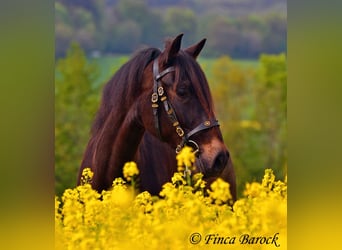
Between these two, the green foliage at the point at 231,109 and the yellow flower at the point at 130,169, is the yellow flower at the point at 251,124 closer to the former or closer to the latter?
the green foliage at the point at 231,109

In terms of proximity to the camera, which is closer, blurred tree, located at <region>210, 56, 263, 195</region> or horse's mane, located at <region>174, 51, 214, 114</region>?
horse's mane, located at <region>174, 51, 214, 114</region>

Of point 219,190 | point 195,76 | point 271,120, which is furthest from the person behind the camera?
point 271,120

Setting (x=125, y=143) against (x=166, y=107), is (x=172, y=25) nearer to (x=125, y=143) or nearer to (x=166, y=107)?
(x=166, y=107)

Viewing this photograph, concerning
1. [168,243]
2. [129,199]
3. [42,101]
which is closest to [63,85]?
[42,101]

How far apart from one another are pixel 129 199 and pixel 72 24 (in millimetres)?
731

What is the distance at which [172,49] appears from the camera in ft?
7.36

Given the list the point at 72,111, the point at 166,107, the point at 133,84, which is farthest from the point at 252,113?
the point at 72,111

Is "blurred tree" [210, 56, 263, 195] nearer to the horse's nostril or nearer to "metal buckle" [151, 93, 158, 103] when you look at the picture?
the horse's nostril

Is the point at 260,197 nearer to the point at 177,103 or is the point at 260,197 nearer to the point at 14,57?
the point at 177,103

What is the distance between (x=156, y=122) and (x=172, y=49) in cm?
29

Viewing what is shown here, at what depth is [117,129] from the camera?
7.69ft

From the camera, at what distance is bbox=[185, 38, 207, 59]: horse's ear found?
2.31m

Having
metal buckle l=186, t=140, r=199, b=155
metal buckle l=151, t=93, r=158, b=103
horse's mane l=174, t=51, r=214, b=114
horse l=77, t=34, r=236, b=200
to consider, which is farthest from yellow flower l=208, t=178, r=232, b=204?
metal buckle l=151, t=93, r=158, b=103

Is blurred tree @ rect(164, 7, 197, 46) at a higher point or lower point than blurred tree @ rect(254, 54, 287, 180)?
higher
